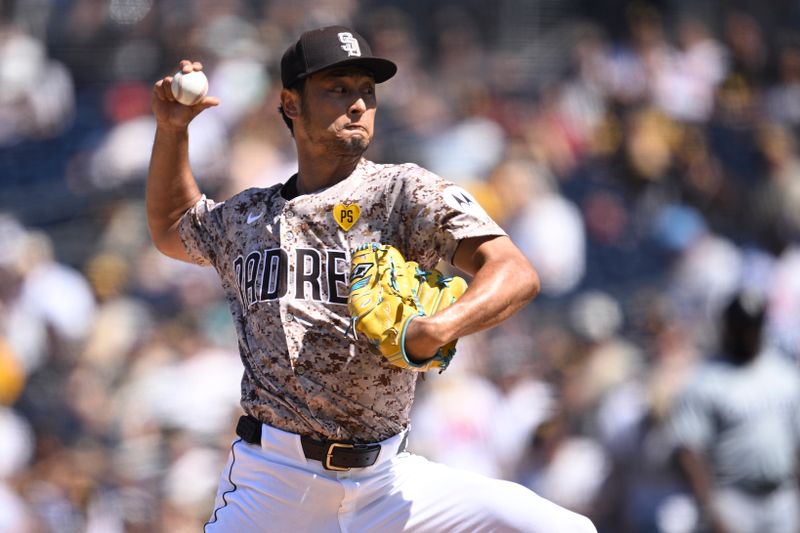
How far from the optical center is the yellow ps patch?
11.3 ft

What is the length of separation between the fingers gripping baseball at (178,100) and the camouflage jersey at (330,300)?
1.85 feet

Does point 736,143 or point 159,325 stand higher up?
point 736,143

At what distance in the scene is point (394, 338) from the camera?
297cm

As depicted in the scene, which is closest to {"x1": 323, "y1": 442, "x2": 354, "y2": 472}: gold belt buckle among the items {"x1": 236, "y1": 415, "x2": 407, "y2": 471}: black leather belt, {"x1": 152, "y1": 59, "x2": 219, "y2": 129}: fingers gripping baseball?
{"x1": 236, "y1": 415, "x2": 407, "y2": 471}: black leather belt

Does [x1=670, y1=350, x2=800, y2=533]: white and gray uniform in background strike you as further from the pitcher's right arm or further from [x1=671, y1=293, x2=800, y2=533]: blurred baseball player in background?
the pitcher's right arm

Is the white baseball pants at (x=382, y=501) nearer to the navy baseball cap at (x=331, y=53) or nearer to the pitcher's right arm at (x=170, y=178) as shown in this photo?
the pitcher's right arm at (x=170, y=178)

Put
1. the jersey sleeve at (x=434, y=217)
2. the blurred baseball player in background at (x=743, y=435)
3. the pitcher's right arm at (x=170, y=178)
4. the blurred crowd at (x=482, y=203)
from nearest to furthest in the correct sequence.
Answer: the jersey sleeve at (x=434, y=217)
the pitcher's right arm at (x=170, y=178)
the blurred baseball player in background at (x=743, y=435)
the blurred crowd at (x=482, y=203)

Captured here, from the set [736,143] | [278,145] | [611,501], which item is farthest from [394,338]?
[736,143]

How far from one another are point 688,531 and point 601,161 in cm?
378

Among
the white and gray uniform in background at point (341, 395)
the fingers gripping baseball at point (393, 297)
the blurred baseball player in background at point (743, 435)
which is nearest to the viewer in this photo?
the fingers gripping baseball at point (393, 297)

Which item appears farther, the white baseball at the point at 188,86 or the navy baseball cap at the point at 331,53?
the white baseball at the point at 188,86

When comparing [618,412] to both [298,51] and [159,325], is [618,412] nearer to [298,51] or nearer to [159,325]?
[159,325]

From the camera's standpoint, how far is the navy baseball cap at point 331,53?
11.4ft

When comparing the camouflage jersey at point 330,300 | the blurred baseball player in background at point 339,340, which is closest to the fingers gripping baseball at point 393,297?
the blurred baseball player in background at point 339,340
